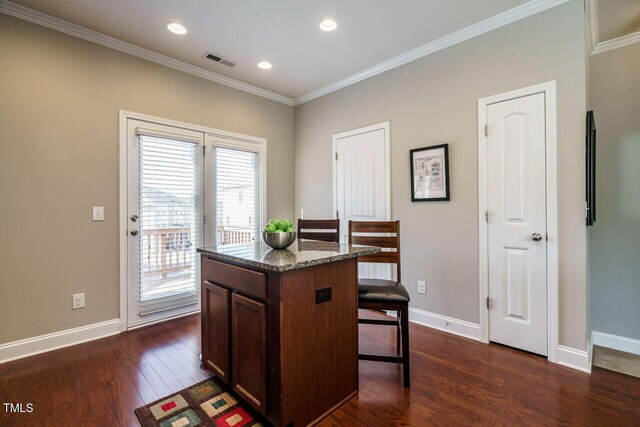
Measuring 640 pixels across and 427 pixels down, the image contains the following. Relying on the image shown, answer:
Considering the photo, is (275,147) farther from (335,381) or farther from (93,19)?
(335,381)

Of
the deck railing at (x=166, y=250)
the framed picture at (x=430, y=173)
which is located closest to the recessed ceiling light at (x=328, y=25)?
the framed picture at (x=430, y=173)

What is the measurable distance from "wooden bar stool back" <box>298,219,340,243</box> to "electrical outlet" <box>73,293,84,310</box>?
79.1 inches

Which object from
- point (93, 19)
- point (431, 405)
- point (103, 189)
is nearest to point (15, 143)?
point (103, 189)

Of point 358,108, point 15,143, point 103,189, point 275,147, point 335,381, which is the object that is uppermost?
point 358,108

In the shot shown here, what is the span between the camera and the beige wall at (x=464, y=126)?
213 centimetres

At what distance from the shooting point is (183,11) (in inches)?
92.8

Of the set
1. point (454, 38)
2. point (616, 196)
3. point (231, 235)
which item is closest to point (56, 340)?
point (231, 235)

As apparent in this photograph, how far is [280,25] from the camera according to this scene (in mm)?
2557

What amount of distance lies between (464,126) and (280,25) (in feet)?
6.15

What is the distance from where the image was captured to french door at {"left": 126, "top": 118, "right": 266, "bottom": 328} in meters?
2.88

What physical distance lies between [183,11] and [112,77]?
3.31ft

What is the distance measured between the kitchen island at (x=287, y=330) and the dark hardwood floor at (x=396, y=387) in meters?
0.24

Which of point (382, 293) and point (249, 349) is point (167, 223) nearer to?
point (249, 349)

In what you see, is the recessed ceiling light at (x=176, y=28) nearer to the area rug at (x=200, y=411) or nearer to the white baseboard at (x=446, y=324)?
the area rug at (x=200, y=411)
